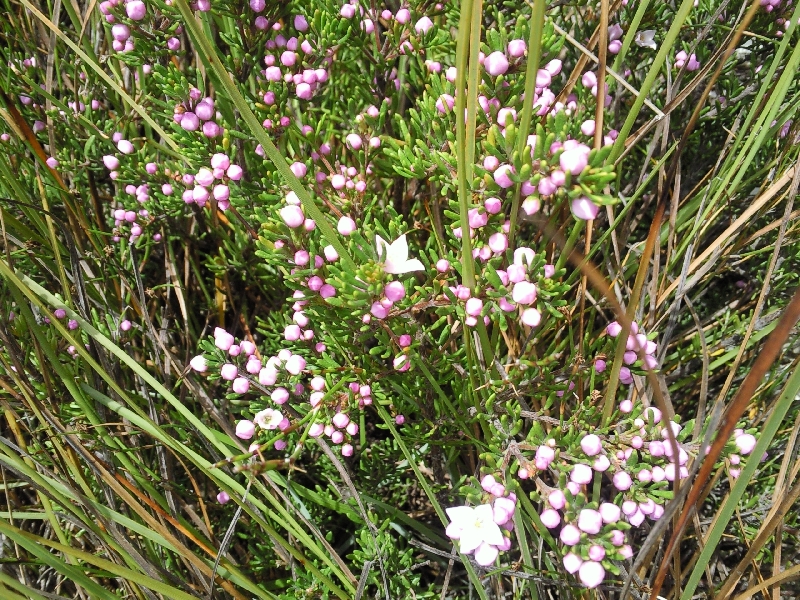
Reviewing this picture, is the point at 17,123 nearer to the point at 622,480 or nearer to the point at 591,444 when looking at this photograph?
the point at 591,444

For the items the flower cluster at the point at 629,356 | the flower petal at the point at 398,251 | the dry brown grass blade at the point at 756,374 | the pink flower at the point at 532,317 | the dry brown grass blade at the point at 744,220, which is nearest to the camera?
the dry brown grass blade at the point at 756,374

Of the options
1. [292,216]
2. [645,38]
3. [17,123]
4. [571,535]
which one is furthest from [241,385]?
[645,38]

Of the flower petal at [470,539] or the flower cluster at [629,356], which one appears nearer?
the flower petal at [470,539]

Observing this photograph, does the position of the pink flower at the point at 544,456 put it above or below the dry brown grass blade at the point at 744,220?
below

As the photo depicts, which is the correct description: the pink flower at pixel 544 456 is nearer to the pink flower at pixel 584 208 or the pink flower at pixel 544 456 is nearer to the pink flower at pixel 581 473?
the pink flower at pixel 581 473

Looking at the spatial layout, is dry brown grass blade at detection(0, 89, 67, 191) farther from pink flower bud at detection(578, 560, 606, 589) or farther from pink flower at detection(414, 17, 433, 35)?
pink flower bud at detection(578, 560, 606, 589)

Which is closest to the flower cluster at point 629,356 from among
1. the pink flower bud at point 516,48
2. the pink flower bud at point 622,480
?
the pink flower bud at point 622,480
